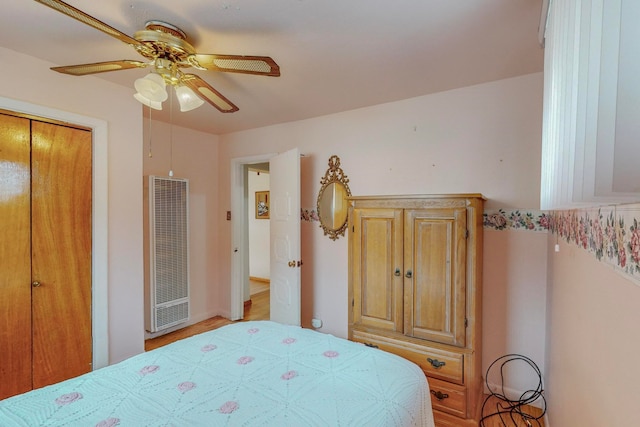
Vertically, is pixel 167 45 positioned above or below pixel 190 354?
above

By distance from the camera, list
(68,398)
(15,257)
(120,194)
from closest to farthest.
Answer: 1. (68,398)
2. (15,257)
3. (120,194)

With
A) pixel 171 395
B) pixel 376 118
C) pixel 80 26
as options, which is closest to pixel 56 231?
pixel 80 26

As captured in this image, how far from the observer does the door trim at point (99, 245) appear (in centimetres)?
231

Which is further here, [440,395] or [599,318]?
[440,395]

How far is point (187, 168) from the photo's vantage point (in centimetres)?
366

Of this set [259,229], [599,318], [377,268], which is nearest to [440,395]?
[377,268]

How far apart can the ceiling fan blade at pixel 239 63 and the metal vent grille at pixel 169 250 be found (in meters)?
2.02

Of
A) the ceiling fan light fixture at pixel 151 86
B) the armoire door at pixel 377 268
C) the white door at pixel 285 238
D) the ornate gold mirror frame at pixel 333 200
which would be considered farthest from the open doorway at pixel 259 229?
the ceiling fan light fixture at pixel 151 86

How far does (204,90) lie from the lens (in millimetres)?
1829

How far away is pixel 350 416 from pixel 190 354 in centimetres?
93

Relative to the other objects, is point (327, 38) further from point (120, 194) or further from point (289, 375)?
point (120, 194)

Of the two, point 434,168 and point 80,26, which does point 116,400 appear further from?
point 434,168

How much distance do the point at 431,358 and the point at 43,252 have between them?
276cm

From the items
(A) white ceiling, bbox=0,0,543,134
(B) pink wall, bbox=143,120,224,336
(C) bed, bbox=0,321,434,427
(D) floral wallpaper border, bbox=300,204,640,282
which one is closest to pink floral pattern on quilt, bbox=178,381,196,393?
(C) bed, bbox=0,321,434,427
